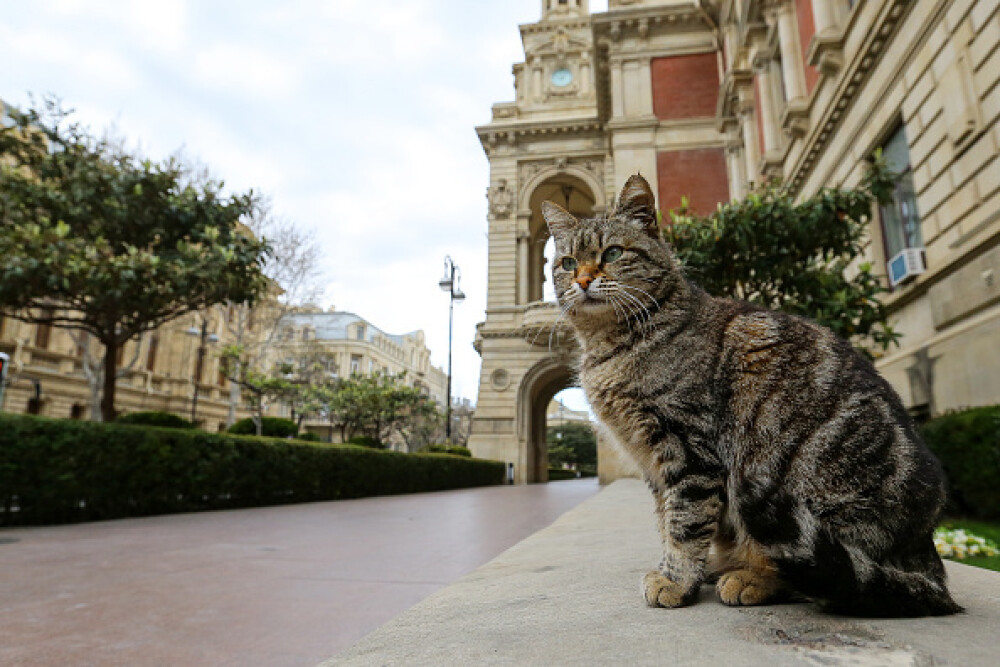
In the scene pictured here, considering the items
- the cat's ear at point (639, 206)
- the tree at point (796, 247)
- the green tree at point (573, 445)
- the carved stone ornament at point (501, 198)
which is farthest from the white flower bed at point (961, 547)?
the green tree at point (573, 445)

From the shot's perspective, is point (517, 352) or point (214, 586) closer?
point (214, 586)

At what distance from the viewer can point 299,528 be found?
708 centimetres

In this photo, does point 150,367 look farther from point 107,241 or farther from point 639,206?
point 639,206

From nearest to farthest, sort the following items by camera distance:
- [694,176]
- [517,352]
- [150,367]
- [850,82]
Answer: [850,82] → [694,176] → [517,352] → [150,367]

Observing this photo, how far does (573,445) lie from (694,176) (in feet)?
131

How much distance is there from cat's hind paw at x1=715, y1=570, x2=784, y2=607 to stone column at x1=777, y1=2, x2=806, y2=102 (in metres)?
14.2

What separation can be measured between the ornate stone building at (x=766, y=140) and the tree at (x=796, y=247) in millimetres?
1245

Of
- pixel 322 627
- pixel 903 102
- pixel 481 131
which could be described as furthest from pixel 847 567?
pixel 481 131

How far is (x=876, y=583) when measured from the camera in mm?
1459

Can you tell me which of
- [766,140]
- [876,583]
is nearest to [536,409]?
[766,140]

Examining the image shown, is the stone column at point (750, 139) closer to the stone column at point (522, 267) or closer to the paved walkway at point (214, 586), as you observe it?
the stone column at point (522, 267)

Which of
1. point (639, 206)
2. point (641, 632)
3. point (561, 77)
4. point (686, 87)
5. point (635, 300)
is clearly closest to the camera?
point (641, 632)

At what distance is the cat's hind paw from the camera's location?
165cm

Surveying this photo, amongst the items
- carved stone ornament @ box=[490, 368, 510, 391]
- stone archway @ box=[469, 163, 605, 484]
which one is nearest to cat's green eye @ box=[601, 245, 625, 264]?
stone archway @ box=[469, 163, 605, 484]
